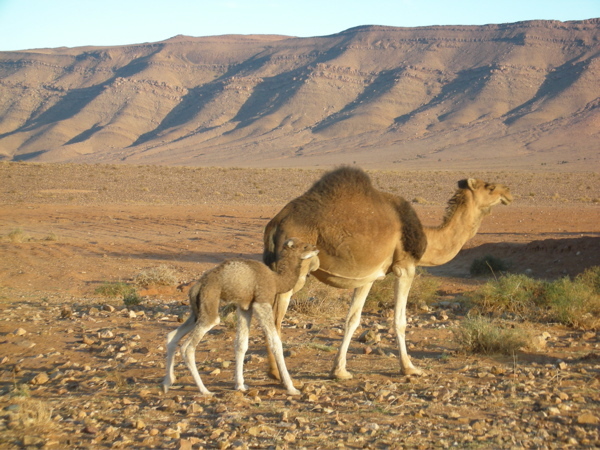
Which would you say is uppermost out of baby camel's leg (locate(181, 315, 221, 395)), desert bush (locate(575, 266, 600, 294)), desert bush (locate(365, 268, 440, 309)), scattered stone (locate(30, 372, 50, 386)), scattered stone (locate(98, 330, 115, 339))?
baby camel's leg (locate(181, 315, 221, 395))

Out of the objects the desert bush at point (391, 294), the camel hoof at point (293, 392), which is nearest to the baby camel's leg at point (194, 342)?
the camel hoof at point (293, 392)

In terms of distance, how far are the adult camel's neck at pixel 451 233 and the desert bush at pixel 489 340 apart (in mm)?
1038

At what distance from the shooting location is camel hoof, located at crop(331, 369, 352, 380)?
753 centimetres

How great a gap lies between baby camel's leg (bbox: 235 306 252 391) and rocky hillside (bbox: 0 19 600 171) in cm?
8677

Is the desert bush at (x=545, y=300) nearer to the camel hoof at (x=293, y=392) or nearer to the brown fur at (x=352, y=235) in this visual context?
the brown fur at (x=352, y=235)

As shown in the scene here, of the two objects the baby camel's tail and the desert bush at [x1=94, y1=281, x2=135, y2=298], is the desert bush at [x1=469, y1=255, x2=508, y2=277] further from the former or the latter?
the baby camel's tail

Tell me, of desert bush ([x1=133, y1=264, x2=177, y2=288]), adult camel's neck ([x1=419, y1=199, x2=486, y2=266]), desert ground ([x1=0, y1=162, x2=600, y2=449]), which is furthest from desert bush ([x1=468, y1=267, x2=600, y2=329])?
desert bush ([x1=133, y1=264, x2=177, y2=288])

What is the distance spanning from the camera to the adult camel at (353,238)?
7426 mm

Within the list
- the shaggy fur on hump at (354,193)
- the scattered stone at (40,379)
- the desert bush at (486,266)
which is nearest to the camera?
the scattered stone at (40,379)

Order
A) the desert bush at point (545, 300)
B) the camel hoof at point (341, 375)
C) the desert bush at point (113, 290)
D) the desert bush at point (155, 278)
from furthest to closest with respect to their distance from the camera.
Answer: the desert bush at point (155, 278) < the desert bush at point (113, 290) < the desert bush at point (545, 300) < the camel hoof at point (341, 375)

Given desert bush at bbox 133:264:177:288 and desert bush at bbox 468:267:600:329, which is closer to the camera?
desert bush at bbox 468:267:600:329

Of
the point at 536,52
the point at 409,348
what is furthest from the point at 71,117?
the point at 409,348

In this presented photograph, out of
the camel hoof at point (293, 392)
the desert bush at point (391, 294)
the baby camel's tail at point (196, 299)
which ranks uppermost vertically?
the baby camel's tail at point (196, 299)

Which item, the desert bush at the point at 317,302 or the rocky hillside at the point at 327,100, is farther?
the rocky hillside at the point at 327,100
